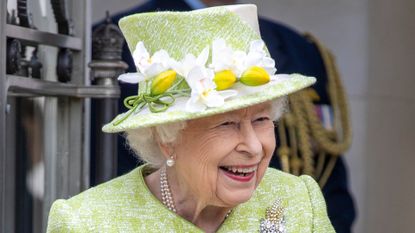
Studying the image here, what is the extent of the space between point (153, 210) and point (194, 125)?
0.28 meters

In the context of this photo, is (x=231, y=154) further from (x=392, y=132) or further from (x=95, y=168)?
(x=392, y=132)

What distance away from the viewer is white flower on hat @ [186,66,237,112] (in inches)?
157

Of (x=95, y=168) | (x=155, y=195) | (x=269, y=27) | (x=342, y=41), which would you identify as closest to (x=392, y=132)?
(x=342, y=41)

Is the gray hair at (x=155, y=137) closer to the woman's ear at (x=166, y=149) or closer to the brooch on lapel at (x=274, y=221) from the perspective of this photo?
the woman's ear at (x=166, y=149)

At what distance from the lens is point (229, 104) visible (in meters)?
4.01

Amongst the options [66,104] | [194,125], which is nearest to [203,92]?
[194,125]

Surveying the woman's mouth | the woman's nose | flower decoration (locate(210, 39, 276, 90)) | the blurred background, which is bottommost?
the blurred background

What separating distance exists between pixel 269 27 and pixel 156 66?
2.97 m

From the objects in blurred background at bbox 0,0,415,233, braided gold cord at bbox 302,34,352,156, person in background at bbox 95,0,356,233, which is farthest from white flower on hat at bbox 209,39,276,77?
blurred background at bbox 0,0,415,233

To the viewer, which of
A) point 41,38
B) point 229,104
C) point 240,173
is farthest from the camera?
point 41,38

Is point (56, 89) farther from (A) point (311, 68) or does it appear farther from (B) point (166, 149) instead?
(A) point (311, 68)

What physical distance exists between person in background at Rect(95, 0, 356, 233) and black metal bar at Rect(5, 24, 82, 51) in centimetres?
107

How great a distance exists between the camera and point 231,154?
13.4 ft

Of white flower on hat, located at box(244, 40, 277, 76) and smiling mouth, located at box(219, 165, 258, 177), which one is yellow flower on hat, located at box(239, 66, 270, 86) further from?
smiling mouth, located at box(219, 165, 258, 177)
